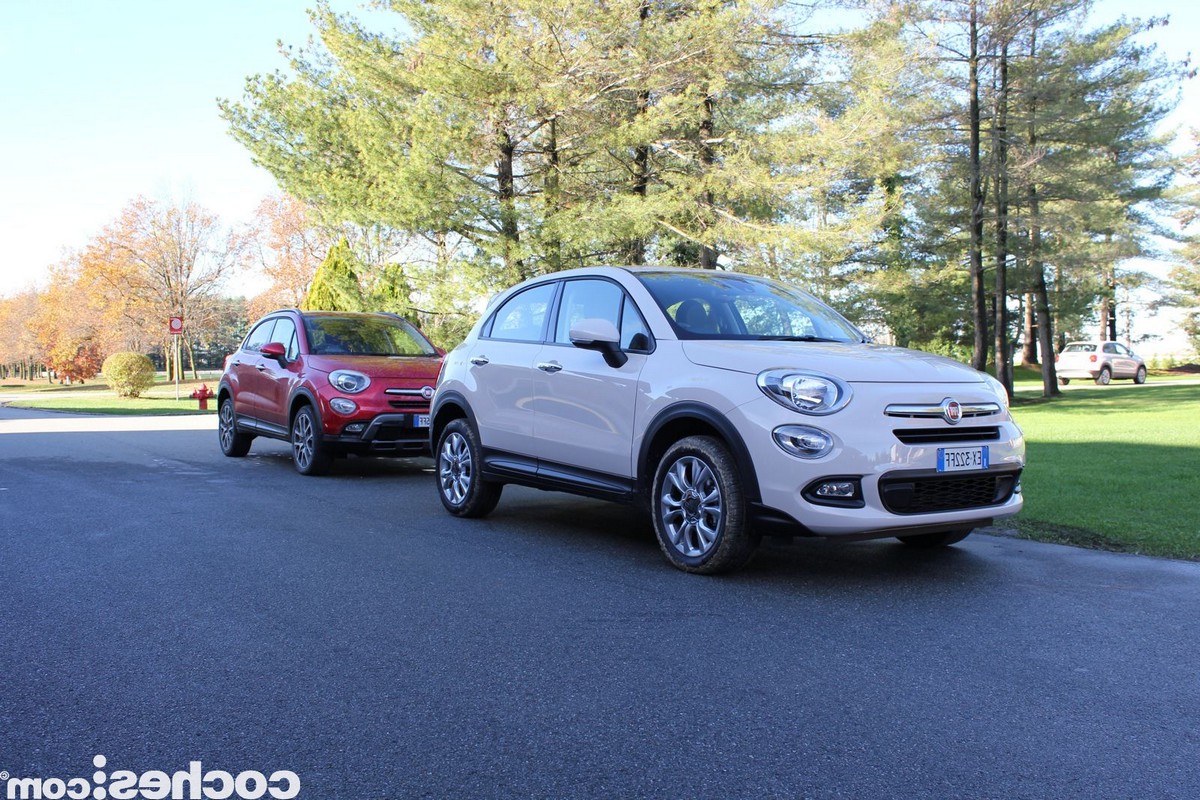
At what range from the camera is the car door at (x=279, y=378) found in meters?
11.0

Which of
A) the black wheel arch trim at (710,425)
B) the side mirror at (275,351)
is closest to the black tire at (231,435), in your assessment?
the side mirror at (275,351)

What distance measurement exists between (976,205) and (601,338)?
2161 centimetres

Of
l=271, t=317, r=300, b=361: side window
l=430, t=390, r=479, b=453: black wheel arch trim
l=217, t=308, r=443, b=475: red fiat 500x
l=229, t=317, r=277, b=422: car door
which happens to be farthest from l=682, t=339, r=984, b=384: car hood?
l=229, t=317, r=277, b=422: car door

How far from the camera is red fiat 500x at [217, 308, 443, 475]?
10.2 meters

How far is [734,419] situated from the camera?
17.7 ft

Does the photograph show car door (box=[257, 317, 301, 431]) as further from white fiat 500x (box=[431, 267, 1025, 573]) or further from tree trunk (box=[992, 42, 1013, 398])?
tree trunk (box=[992, 42, 1013, 398])

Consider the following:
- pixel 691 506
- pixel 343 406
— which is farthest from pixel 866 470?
pixel 343 406

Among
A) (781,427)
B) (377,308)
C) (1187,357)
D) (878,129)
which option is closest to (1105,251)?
(878,129)

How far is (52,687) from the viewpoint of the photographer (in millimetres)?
3727

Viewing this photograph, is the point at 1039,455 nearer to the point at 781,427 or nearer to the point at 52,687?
the point at 781,427

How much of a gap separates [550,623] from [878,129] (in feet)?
49.0

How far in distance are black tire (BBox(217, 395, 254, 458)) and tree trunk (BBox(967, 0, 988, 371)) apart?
17.5m

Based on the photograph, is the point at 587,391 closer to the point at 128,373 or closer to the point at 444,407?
the point at 444,407

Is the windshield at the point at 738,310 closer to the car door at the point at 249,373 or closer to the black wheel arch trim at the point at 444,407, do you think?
the black wheel arch trim at the point at 444,407
